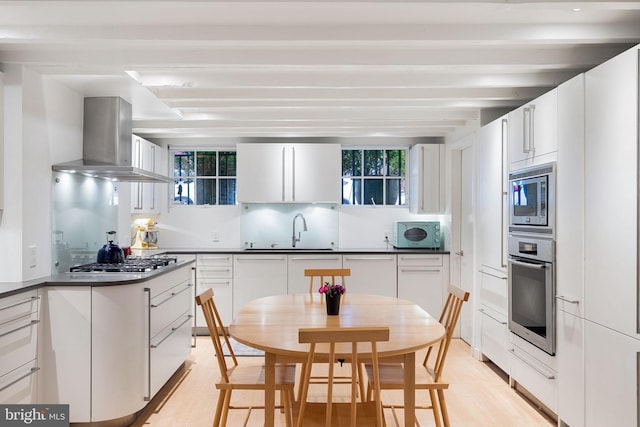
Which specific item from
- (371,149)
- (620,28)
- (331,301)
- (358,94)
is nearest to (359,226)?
(371,149)

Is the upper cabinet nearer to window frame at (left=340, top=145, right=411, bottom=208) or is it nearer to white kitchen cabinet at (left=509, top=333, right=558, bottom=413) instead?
window frame at (left=340, top=145, right=411, bottom=208)

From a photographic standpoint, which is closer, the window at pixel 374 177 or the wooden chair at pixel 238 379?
the wooden chair at pixel 238 379

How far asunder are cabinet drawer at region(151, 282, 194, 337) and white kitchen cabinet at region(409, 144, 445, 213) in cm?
294

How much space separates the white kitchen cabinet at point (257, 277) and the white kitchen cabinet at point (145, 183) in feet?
4.16

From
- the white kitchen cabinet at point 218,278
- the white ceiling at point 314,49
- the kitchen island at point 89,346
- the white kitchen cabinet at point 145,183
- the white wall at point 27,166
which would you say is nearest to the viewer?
the white ceiling at point 314,49

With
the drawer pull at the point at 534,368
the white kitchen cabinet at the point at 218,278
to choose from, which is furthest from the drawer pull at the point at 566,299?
the white kitchen cabinet at the point at 218,278

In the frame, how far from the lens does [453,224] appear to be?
488cm

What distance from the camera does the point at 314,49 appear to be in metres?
2.75

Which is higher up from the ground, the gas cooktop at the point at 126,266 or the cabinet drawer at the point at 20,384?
the gas cooktop at the point at 126,266

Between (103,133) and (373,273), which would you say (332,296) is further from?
(373,273)

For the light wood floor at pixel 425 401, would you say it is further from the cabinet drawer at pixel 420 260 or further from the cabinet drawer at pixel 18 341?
the cabinet drawer at pixel 420 260

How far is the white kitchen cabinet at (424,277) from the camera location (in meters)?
4.93

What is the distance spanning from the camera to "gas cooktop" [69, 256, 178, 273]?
10.1ft

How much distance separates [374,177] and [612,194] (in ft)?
11.8
